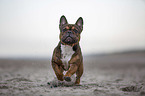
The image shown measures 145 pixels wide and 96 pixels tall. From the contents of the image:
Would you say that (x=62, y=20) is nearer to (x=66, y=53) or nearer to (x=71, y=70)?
(x=66, y=53)

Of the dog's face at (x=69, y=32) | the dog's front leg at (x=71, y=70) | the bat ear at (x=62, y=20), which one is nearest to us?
the dog's front leg at (x=71, y=70)

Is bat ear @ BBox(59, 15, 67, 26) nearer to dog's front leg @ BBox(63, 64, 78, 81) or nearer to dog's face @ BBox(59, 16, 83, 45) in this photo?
dog's face @ BBox(59, 16, 83, 45)

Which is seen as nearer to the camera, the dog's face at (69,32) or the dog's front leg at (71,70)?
the dog's front leg at (71,70)

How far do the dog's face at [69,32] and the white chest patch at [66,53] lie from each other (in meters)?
0.16

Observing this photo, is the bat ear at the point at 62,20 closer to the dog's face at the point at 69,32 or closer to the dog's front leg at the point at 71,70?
the dog's face at the point at 69,32

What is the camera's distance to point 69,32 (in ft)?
18.3

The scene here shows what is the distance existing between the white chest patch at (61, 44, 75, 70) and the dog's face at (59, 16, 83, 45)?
158mm

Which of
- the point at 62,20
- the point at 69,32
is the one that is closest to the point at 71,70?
the point at 69,32

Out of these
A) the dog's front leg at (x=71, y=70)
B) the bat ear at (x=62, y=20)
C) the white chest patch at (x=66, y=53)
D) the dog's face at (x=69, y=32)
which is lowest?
the dog's front leg at (x=71, y=70)

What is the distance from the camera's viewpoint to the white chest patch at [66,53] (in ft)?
18.3

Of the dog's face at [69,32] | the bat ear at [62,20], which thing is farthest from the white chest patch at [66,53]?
the bat ear at [62,20]

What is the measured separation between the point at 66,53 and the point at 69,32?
0.66 m

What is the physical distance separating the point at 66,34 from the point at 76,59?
0.84 metres

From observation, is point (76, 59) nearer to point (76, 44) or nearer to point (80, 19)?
point (76, 44)
